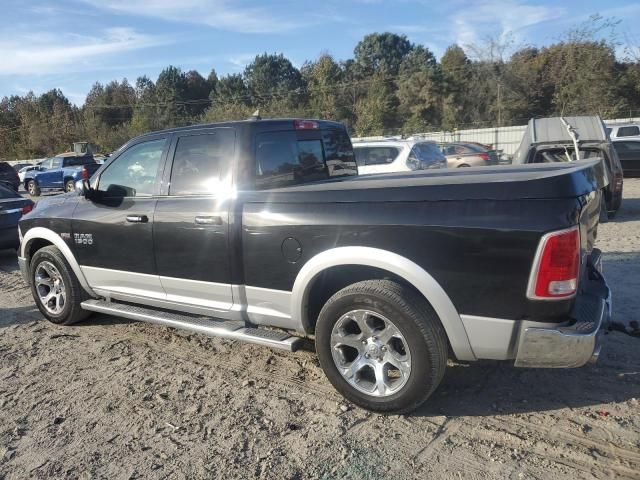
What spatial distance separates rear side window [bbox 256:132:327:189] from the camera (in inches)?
161

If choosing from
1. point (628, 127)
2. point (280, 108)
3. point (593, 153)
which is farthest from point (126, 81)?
point (593, 153)

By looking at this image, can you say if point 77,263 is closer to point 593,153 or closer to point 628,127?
point 593,153

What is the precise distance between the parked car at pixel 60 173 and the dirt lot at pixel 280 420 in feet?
64.5

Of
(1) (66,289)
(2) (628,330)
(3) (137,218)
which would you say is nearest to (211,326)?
(3) (137,218)

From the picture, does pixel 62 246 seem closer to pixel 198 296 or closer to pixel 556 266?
pixel 198 296

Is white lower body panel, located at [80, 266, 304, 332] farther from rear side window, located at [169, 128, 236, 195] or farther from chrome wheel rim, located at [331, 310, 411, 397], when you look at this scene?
rear side window, located at [169, 128, 236, 195]

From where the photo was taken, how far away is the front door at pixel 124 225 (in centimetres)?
448

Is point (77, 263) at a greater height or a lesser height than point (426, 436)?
greater

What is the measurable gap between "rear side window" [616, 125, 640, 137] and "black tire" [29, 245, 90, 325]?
69.8ft

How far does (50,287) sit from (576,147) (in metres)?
8.20

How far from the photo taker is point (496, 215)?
113 inches

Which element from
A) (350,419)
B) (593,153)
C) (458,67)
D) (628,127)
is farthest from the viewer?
Result: (458,67)

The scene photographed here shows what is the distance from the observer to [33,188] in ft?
79.2

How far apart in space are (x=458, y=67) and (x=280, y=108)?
57.8ft
